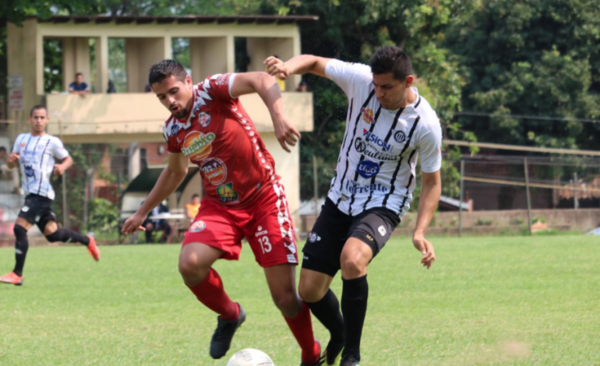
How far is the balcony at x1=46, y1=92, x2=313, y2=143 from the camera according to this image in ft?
82.8

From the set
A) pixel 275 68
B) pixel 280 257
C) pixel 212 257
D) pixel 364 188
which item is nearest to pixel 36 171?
pixel 212 257

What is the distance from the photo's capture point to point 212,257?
19.2ft

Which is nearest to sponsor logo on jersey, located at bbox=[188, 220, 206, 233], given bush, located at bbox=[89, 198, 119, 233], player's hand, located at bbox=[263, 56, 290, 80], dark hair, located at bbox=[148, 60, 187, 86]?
dark hair, located at bbox=[148, 60, 187, 86]

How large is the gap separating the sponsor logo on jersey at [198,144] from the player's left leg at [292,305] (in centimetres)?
85

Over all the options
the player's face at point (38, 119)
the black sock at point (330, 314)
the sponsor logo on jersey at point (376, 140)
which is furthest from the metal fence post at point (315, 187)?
the sponsor logo on jersey at point (376, 140)

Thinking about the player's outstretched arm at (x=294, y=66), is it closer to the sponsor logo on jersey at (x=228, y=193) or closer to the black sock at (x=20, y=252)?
the sponsor logo on jersey at (x=228, y=193)

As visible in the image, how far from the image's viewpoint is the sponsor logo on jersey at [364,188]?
230 inches

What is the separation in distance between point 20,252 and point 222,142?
629 cm

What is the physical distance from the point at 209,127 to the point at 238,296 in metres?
4.70

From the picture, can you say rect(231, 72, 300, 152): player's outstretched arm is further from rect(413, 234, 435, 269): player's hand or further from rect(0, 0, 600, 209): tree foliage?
rect(0, 0, 600, 209): tree foliage

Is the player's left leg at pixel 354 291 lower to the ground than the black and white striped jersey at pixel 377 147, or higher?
lower

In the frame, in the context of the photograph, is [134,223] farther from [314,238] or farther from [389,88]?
[389,88]

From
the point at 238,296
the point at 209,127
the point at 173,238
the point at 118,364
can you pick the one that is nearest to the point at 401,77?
the point at 209,127

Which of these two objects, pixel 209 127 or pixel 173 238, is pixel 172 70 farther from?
pixel 173 238
